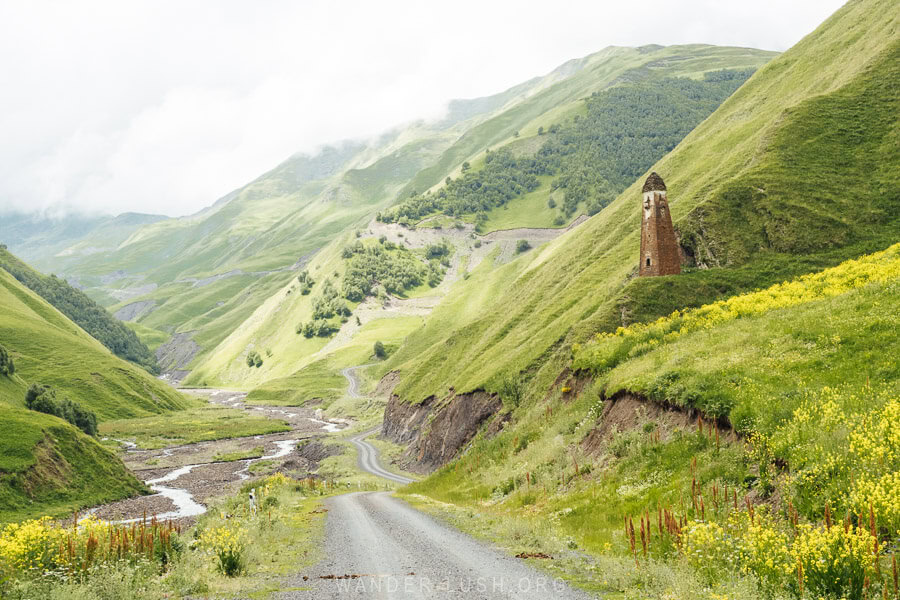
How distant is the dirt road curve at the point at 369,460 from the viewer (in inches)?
2977

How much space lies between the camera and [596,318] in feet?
169

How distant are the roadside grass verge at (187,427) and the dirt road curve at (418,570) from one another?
370 ft

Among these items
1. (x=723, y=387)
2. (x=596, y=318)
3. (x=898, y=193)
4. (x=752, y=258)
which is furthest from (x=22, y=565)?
(x=898, y=193)

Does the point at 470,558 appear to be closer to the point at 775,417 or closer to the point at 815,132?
the point at 775,417

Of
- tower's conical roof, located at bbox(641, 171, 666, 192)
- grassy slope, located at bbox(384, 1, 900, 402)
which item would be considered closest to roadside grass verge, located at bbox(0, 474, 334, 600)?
grassy slope, located at bbox(384, 1, 900, 402)

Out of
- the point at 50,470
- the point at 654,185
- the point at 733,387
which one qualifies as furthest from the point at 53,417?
the point at 733,387

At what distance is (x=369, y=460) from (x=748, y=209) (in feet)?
220

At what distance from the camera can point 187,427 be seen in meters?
146

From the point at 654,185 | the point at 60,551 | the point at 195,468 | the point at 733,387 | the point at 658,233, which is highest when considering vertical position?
the point at 654,185

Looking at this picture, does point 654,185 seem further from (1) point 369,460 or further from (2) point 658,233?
(1) point 369,460

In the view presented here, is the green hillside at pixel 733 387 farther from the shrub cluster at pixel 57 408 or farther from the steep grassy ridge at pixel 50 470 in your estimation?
the shrub cluster at pixel 57 408

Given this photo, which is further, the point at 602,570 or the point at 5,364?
the point at 5,364

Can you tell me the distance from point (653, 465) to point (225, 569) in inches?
680

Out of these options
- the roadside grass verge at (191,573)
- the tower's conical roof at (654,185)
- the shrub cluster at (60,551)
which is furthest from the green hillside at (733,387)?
the shrub cluster at (60,551)
